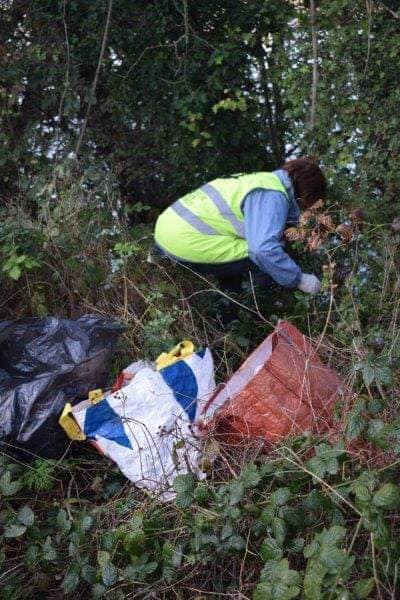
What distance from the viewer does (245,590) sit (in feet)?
7.58

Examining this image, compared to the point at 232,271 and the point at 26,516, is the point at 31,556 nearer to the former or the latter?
the point at 26,516

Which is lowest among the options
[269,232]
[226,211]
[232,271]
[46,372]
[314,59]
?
[232,271]

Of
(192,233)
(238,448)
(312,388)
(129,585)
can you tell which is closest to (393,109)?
(192,233)

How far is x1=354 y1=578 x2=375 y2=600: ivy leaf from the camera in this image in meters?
1.88

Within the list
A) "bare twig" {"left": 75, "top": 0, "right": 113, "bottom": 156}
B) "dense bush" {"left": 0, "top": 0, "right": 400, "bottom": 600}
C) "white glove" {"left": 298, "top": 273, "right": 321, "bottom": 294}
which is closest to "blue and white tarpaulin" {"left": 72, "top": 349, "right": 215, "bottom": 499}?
"dense bush" {"left": 0, "top": 0, "right": 400, "bottom": 600}

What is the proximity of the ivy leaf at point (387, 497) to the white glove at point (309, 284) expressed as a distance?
1.72 meters

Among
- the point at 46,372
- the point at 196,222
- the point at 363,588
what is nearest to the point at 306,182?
the point at 196,222

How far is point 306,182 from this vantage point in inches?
142

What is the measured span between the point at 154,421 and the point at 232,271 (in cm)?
132

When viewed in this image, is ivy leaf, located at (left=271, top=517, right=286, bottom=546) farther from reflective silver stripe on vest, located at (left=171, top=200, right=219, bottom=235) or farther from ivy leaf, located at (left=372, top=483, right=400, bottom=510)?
reflective silver stripe on vest, located at (left=171, top=200, right=219, bottom=235)

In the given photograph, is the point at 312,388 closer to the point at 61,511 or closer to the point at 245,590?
the point at 245,590

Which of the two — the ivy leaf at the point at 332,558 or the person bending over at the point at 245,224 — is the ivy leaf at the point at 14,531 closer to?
the ivy leaf at the point at 332,558

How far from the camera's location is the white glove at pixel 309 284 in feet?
11.9

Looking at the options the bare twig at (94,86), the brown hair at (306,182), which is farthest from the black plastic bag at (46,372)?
the bare twig at (94,86)
